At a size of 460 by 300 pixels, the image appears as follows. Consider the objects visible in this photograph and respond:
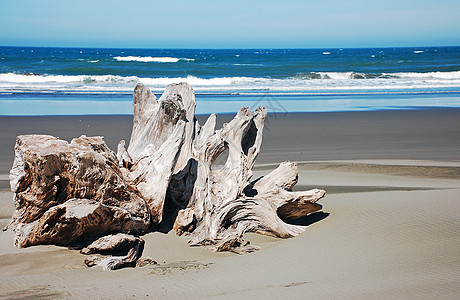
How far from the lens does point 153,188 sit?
4.84 metres

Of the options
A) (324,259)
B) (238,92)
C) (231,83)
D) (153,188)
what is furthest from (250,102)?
(324,259)

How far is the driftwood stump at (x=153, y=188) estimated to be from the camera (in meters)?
4.30

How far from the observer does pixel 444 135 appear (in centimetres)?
1199

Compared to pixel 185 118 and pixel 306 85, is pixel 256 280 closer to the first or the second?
pixel 185 118

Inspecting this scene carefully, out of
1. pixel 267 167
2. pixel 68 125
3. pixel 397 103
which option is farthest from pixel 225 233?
pixel 397 103

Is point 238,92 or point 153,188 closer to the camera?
point 153,188

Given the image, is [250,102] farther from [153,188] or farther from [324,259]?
[324,259]

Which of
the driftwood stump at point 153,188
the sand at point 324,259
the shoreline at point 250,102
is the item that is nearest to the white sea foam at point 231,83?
the shoreline at point 250,102

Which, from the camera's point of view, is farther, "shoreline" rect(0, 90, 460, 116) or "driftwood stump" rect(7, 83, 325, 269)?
"shoreline" rect(0, 90, 460, 116)

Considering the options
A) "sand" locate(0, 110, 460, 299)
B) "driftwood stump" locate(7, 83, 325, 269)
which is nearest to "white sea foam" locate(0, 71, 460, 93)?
"sand" locate(0, 110, 460, 299)

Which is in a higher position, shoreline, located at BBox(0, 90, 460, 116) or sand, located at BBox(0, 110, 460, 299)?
shoreline, located at BBox(0, 90, 460, 116)

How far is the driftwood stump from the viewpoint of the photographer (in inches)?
169

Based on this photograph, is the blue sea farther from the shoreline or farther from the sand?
the sand

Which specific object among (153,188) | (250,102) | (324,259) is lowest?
(324,259)
